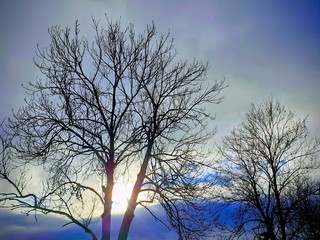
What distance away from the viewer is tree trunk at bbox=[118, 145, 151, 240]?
8867mm

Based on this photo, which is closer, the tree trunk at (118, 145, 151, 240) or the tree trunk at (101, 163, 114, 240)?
the tree trunk at (101, 163, 114, 240)

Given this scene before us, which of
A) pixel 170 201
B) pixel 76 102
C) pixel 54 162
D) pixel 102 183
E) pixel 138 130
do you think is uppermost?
pixel 76 102

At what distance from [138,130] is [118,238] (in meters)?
3.74

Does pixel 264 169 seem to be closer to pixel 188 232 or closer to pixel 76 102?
pixel 188 232

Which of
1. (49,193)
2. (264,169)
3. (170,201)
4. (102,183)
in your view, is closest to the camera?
(49,193)

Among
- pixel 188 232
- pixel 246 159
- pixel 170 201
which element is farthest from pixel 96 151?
pixel 246 159

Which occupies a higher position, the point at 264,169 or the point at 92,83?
the point at 92,83

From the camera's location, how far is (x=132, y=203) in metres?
9.27

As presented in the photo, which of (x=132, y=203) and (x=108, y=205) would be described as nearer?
(x=108, y=205)

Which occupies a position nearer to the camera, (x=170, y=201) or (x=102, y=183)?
(x=170, y=201)

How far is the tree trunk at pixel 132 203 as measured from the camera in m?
8.87

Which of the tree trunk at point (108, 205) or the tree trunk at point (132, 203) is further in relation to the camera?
the tree trunk at point (132, 203)

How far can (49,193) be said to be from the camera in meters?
8.75

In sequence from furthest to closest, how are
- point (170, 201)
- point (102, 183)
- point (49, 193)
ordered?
point (102, 183), point (170, 201), point (49, 193)
